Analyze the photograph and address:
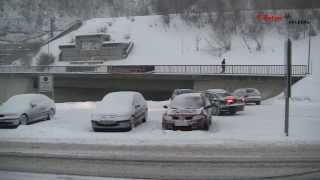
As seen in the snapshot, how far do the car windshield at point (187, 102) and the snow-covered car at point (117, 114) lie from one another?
5.73 feet

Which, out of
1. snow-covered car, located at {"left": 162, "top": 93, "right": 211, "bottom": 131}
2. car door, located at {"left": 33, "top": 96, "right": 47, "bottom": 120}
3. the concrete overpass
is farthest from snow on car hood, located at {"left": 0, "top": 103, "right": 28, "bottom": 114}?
the concrete overpass

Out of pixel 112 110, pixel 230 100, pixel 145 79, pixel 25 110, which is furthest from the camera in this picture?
pixel 145 79

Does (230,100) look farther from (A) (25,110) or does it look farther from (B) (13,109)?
(B) (13,109)

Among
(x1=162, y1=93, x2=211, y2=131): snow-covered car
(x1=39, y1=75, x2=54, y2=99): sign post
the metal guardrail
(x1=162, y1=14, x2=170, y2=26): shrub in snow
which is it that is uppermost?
(x1=162, y1=14, x2=170, y2=26): shrub in snow

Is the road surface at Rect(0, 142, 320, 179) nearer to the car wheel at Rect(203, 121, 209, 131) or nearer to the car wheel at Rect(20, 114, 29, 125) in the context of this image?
the car wheel at Rect(203, 121, 209, 131)

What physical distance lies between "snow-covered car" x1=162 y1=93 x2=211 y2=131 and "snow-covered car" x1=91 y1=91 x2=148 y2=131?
57.7 inches

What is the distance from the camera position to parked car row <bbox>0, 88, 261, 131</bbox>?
2094 centimetres

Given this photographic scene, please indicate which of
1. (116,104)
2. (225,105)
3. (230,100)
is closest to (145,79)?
(230,100)

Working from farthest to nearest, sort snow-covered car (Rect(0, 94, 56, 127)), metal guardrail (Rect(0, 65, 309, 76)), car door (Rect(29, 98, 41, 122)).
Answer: metal guardrail (Rect(0, 65, 309, 76))
car door (Rect(29, 98, 41, 122))
snow-covered car (Rect(0, 94, 56, 127))

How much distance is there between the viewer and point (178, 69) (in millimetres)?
66438

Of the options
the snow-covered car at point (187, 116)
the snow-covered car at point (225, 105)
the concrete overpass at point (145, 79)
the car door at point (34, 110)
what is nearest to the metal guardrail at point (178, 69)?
the concrete overpass at point (145, 79)

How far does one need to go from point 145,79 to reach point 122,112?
40.7 m

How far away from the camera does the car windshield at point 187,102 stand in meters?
Result: 21.6

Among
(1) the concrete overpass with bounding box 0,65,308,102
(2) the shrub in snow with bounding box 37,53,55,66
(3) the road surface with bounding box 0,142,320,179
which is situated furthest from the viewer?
(2) the shrub in snow with bounding box 37,53,55,66
